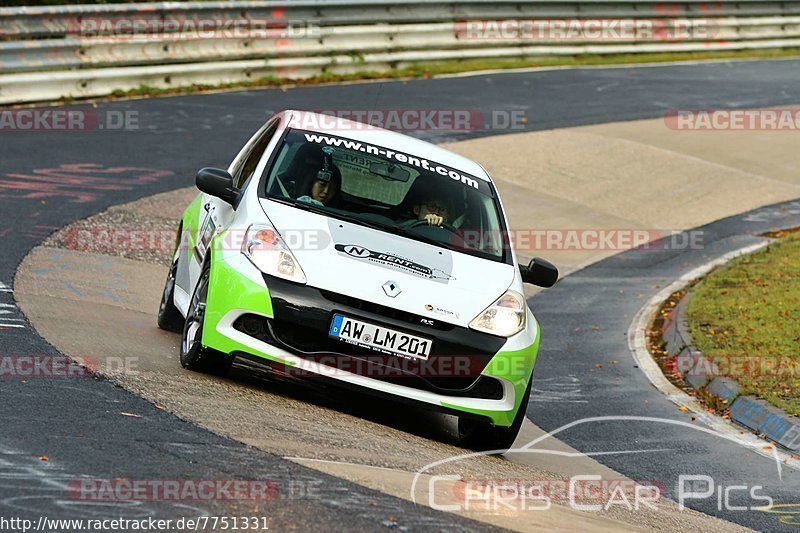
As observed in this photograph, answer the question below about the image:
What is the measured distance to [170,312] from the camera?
877 centimetres

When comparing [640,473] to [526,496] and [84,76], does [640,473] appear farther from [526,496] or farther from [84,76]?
[84,76]

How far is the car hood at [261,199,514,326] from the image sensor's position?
22.8ft

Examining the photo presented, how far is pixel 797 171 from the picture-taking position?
1852cm

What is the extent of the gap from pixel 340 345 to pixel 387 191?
5.25 ft

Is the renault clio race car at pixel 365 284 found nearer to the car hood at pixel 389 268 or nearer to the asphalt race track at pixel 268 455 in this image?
the car hood at pixel 389 268

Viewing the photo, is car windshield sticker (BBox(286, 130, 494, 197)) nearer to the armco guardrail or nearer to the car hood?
the car hood

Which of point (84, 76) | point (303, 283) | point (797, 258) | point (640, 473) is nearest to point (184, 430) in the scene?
point (303, 283)

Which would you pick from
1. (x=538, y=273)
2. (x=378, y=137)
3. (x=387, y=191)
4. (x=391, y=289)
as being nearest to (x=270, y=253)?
(x=391, y=289)

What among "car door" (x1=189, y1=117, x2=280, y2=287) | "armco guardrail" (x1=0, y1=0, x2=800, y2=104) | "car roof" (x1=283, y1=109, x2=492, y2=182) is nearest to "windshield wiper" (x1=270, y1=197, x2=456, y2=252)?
"car door" (x1=189, y1=117, x2=280, y2=287)

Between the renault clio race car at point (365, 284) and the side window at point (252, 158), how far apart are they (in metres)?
0.05

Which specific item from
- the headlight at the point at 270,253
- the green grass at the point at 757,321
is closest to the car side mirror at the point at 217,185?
the headlight at the point at 270,253

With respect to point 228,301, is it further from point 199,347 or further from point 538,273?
point 538,273

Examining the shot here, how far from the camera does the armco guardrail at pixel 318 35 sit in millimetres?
17688

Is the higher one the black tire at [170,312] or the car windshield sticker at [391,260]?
the car windshield sticker at [391,260]
